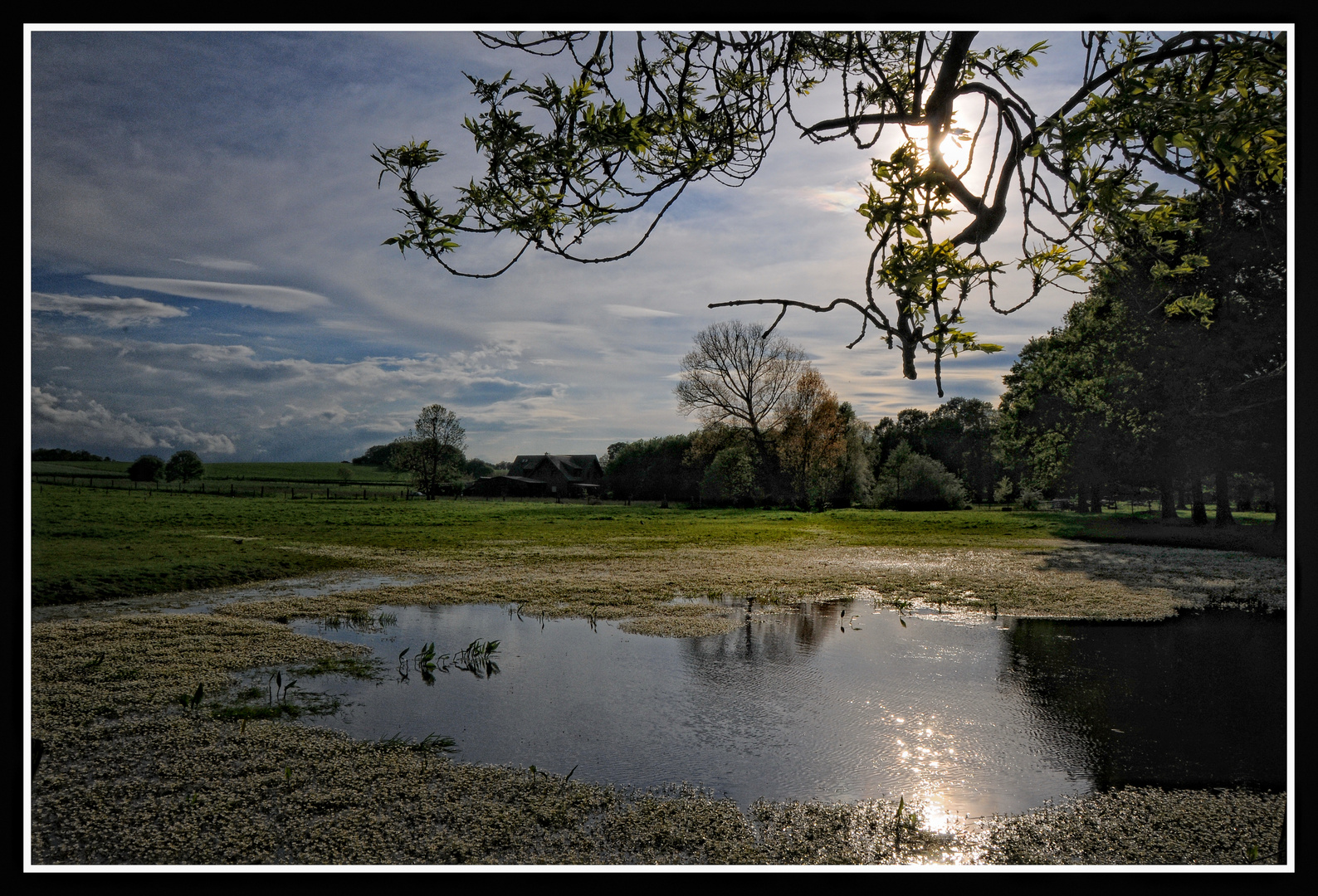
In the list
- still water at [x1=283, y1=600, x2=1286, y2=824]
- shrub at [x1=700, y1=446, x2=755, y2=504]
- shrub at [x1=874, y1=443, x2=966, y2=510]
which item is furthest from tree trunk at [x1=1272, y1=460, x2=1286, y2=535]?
shrub at [x1=700, y1=446, x2=755, y2=504]

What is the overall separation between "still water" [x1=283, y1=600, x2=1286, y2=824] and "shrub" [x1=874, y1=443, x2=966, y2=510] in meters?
31.8

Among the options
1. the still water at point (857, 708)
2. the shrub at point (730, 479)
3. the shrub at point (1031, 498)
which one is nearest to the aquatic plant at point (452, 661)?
the still water at point (857, 708)

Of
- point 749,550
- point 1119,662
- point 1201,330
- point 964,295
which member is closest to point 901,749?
point 964,295

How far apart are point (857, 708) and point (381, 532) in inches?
742

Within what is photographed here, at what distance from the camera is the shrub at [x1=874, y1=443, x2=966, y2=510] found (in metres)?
40.3

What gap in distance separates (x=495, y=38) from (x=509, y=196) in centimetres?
67

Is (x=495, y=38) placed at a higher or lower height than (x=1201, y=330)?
lower

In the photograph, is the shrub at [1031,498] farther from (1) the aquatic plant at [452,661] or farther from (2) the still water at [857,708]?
(1) the aquatic plant at [452,661]

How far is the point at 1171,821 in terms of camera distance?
3.97 meters

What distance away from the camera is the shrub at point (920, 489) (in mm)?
40344

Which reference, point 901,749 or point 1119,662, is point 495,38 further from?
point 1119,662

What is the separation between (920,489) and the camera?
1598 inches

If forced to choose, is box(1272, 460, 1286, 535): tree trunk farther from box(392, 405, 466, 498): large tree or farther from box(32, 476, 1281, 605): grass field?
box(392, 405, 466, 498): large tree
